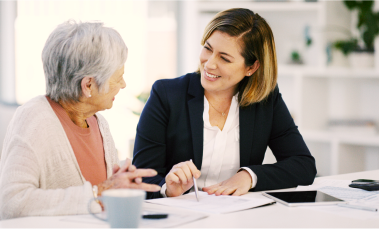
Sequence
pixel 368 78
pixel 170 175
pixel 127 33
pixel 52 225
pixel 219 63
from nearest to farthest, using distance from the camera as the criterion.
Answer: pixel 52 225
pixel 170 175
pixel 219 63
pixel 368 78
pixel 127 33

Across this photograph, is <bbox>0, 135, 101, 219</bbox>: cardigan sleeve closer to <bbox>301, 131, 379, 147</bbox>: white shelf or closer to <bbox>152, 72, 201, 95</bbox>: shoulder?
<bbox>152, 72, 201, 95</bbox>: shoulder

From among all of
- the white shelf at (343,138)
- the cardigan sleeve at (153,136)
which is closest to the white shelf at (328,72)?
the white shelf at (343,138)

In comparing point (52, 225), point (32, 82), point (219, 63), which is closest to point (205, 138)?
point (219, 63)

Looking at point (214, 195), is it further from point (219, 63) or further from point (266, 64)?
point (266, 64)

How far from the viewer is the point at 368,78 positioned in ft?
11.0

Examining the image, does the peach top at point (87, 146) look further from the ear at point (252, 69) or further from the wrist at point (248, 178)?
the ear at point (252, 69)

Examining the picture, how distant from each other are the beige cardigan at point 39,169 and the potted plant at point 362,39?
2.55m

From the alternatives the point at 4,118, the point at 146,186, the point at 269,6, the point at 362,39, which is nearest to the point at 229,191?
the point at 146,186

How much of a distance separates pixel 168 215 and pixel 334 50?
2702 millimetres

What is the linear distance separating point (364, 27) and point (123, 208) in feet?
9.44

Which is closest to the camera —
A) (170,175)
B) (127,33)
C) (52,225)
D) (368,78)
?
(52,225)

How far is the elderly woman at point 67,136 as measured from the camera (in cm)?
110

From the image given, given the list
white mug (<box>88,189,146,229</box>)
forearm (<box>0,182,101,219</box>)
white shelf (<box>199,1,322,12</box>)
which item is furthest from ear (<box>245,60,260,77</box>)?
white shelf (<box>199,1,322,12</box>)

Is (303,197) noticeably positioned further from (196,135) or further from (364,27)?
(364,27)
